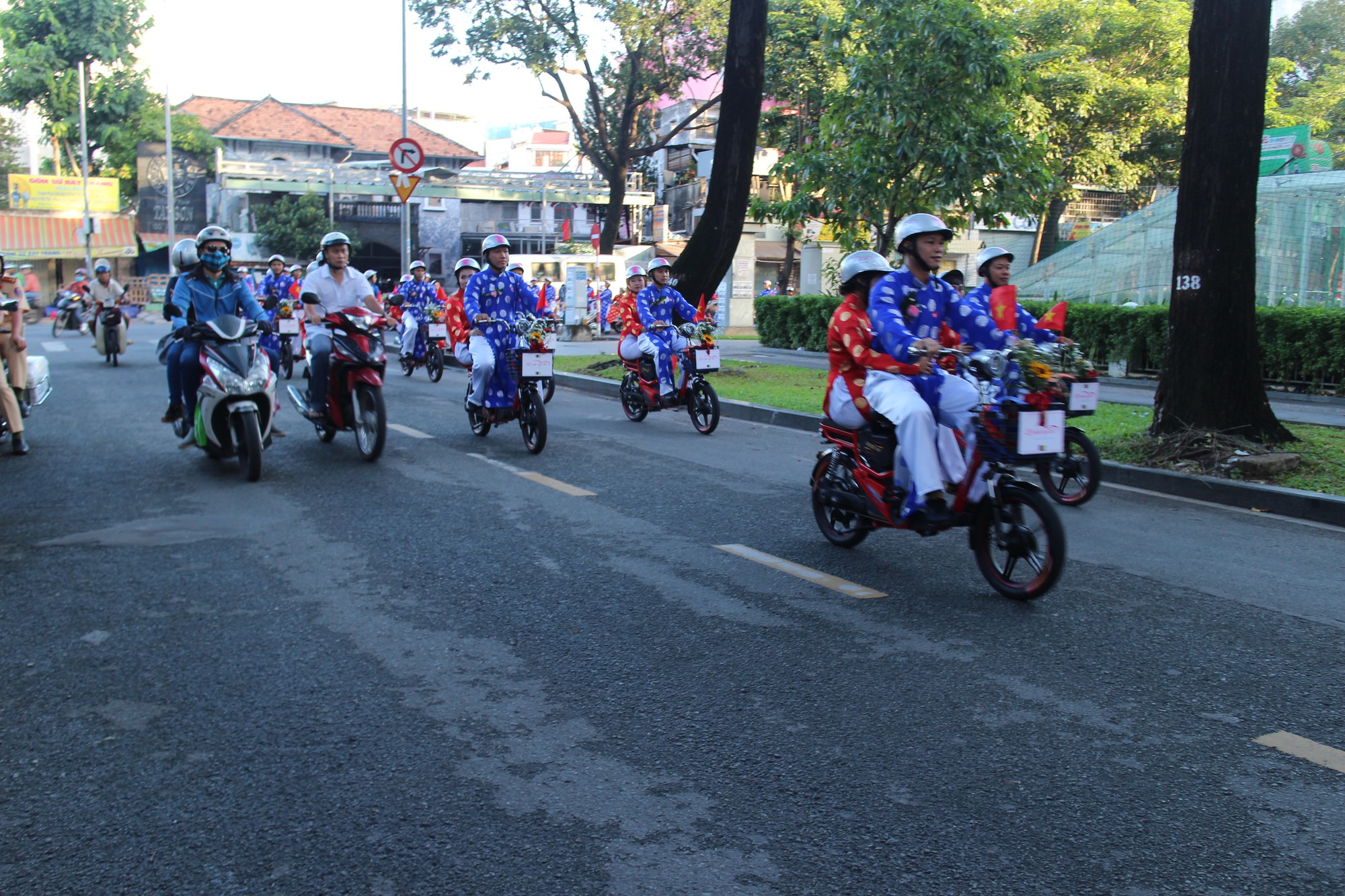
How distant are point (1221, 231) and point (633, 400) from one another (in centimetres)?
609

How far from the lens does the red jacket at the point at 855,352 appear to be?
578 cm

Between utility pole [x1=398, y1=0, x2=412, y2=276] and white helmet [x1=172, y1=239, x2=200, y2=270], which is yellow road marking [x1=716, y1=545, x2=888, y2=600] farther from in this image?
utility pole [x1=398, y1=0, x2=412, y2=276]

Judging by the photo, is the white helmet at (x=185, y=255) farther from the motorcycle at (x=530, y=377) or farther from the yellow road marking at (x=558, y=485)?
the yellow road marking at (x=558, y=485)

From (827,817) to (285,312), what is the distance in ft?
53.3

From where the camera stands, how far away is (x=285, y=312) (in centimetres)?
1783

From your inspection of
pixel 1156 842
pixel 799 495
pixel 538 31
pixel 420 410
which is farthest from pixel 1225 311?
pixel 538 31

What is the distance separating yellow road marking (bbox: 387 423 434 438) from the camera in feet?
36.7

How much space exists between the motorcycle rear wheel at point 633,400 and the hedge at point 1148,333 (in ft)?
18.2

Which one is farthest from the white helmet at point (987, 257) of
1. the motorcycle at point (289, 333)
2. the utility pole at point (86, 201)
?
Result: the utility pole at point (86, 201)

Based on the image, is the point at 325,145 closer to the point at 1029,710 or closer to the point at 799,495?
the point at 799,495

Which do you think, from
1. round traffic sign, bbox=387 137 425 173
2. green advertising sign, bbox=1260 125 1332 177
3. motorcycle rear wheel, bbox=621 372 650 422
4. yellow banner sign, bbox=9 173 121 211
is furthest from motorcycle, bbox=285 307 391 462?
yellow banner sign, bbox=9 173 121 211

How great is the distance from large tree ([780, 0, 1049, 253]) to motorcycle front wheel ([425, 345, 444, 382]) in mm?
6567

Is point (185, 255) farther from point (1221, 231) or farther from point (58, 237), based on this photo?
point (58, 237)

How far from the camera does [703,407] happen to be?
1196 cm
